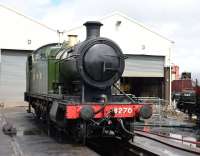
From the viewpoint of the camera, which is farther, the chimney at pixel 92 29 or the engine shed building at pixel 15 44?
the engine shed building at pixel 15 44

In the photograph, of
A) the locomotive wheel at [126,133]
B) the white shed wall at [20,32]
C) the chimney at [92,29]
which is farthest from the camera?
the white shed wall at [20,32]

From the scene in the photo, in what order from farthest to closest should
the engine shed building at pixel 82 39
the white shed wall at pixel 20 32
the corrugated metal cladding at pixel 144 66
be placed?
the corrugated metal cladding at pixel 144 66 → the engine shed building at pixel 82 39 → the white shed wall at pixel 20 32

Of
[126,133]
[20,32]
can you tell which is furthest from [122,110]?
[20,32]

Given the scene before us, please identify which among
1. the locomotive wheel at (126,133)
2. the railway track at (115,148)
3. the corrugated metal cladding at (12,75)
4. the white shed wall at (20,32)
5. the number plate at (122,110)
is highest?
the white shed wall at (20,32)

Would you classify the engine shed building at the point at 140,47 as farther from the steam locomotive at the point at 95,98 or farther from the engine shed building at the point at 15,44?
the steam locomotive at the point at 95,98

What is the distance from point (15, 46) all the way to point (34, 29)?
1924mm

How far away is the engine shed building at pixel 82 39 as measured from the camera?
3222 centimetres

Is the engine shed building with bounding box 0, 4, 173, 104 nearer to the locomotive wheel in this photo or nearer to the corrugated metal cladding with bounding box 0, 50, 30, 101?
the corrugated metal cladding with bounding box 0, 50, 30, 101

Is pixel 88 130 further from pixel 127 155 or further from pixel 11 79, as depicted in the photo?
pixel 11 79

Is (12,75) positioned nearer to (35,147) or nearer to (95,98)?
(95,98)

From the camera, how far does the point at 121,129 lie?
11.9m

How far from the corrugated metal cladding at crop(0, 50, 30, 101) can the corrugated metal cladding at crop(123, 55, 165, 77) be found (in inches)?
335

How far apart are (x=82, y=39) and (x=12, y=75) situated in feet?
19.9

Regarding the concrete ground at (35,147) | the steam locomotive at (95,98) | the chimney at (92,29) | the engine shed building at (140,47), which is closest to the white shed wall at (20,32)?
the engine shed building at (140,47)
